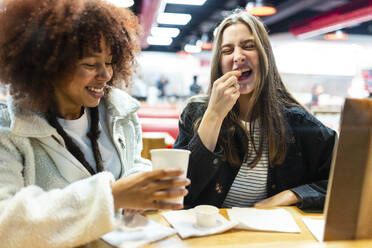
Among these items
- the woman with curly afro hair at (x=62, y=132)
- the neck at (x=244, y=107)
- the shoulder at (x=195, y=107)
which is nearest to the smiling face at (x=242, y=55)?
the neck at (x=244, y=107)

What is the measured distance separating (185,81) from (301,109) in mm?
16779

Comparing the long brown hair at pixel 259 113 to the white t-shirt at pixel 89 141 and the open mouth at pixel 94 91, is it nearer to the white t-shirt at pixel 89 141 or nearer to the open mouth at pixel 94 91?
the white t-shirt at pixel 89 141

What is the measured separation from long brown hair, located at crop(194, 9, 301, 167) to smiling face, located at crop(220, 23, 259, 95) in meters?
0.03

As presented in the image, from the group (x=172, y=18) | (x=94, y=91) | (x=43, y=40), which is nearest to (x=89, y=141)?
(x=94, y=91)

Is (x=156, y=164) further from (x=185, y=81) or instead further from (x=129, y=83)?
(x=185, y=81)

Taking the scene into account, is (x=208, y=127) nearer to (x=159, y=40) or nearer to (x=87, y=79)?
(x=87, y=79)

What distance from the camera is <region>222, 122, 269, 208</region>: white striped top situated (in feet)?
5.22

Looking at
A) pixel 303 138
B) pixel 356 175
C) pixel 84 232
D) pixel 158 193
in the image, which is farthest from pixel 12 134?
pixel 303 138

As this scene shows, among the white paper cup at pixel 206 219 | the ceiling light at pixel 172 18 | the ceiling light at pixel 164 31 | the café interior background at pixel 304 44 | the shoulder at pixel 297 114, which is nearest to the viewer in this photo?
the white paper cup at pixel 206 219

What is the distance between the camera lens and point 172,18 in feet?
34.0

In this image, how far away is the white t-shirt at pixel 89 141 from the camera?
1232 millimetres

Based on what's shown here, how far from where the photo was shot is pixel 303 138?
1656 mm

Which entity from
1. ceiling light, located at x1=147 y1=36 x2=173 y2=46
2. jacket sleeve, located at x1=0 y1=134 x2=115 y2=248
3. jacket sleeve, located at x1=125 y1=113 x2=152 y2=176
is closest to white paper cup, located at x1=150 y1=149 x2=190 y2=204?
jacket sleeve, located at x1=0 y1=134 x2=115 y2=248

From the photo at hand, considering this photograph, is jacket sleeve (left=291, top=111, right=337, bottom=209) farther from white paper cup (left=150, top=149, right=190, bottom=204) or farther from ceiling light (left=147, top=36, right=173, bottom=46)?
ceiling light (left=147, top=36, right=173, bottom=46)
